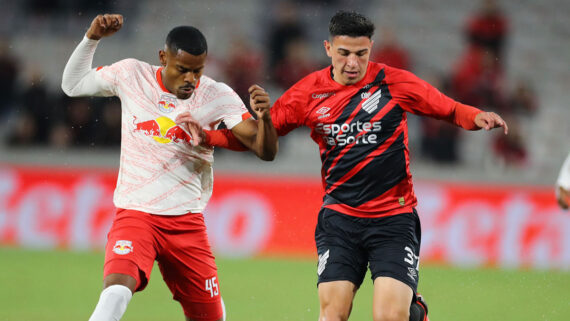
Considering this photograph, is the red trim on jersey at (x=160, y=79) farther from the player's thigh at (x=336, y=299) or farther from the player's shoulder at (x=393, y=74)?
the player's thigh at (x=336, y=299)

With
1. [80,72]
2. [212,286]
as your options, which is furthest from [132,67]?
[212,286]

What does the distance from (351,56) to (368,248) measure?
4.04 feet

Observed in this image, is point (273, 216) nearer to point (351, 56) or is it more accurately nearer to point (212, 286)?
point (212, 286)

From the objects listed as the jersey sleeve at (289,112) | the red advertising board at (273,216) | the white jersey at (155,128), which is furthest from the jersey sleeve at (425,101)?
the red advertising board at (273,216)

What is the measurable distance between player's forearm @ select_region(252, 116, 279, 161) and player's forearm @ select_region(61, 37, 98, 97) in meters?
1.21

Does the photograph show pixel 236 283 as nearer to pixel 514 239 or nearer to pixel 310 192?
pixel 310 192

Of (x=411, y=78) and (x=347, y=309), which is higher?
(x=411, y=78)

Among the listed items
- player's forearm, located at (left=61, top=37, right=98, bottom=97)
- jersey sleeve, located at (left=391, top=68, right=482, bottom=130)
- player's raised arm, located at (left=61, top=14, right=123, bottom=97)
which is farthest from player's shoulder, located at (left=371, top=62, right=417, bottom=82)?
player's forearm, located at (left=61, top=37, right=98, bottom=97)

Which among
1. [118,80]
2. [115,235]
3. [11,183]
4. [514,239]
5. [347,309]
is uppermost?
[118,80]

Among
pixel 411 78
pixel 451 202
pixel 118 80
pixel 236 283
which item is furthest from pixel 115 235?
pixel 451 202

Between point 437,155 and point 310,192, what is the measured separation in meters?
2.20

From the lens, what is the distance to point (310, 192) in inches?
445

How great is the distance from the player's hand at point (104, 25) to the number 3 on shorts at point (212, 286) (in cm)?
178

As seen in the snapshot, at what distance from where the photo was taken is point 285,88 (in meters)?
12.7
